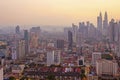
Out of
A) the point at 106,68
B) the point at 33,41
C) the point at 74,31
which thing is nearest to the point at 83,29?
the point at 74,31

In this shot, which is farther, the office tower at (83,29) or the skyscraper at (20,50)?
the office tower at (83,29)

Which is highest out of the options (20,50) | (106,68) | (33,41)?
(33,41)

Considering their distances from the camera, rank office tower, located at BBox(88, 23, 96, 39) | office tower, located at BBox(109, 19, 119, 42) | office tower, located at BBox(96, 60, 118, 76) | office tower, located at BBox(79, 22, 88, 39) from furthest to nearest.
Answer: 1. office tower, located at BBox(88, 23, 96, 39)
2. office tower, located at BBox(79, 22, 88, 39)
3. office tower, located at BBox(109, 19, 119, 42)
4. office tower, located at BBox(96, 60, 118, 76)

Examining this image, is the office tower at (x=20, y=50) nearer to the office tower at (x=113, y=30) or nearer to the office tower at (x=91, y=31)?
the office tower at (x=113, y=30)

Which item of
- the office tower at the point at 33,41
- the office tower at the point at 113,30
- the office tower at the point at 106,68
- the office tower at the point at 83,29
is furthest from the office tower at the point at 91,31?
the office tower at the point at 106,68

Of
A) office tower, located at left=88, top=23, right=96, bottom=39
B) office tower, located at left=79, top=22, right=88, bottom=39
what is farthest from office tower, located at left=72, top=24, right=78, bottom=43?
office tower, located at left=88, top=23, right=96, bottom=39

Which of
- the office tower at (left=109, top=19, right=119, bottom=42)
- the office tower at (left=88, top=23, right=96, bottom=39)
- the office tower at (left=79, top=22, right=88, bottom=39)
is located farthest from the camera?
the office tower at (left=88, top=23, right=96, bottom=39)

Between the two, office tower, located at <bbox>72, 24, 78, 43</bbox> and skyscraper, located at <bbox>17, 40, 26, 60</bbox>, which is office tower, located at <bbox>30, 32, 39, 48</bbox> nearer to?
office tower, located at <bbox>72, 24, 78, 43</bbox>

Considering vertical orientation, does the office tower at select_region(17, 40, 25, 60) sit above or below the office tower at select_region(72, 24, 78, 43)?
below

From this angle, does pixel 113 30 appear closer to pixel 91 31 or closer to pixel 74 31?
pixel 74 31

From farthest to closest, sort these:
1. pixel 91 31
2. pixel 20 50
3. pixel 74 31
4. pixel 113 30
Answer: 1. pixel 91 31
2. pixel 74 31
3. pixel 113 30
4. pixel 20 50

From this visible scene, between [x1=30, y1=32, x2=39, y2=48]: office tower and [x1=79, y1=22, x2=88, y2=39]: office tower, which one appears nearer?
[x1=30, y1=32, x2=39, y2=48]: office tower
